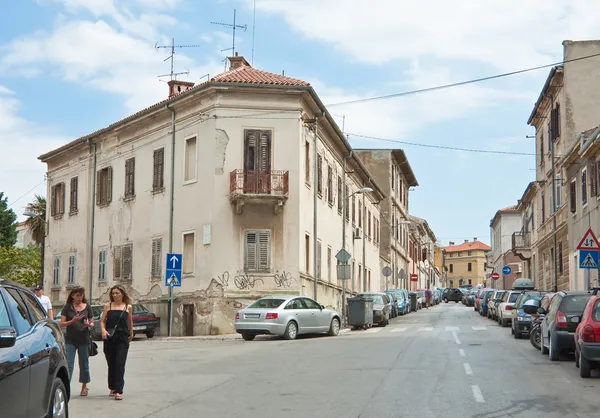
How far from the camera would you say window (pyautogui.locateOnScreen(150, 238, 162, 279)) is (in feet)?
113

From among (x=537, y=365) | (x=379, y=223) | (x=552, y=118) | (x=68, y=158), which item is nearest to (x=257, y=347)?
(x=537, y=365)

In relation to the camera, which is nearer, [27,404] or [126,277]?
[27,404]

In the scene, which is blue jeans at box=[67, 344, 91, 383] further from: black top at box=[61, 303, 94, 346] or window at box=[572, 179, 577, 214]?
window at box=[572, 179, 577, 214]

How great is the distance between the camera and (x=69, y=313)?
11984mm

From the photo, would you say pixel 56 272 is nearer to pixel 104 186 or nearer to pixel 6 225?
pixel 104 186

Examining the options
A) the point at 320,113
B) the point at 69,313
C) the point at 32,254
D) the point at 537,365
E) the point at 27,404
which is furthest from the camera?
the point at 32,254

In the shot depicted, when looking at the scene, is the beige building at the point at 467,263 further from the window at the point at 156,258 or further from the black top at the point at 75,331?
the black top at the point at 75,331

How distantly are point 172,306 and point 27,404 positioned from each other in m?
25.2

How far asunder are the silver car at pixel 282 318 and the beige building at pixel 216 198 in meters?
4.80

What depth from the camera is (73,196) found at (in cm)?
4162

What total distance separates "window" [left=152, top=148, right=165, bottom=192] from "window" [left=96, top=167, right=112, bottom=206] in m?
4.07

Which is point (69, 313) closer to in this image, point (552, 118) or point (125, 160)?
point (125, 160)

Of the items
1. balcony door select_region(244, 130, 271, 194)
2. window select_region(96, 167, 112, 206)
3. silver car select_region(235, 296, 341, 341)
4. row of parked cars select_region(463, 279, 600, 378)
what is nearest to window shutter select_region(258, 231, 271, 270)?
balcony door select_region(244, 130, 271, 194)

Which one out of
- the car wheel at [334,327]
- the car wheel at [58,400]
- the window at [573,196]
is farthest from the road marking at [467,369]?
the window at [573,196]
